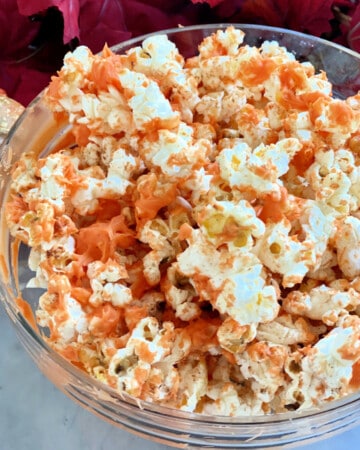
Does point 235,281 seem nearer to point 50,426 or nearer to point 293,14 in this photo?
point 50,426

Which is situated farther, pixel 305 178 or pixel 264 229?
pixel 305 178

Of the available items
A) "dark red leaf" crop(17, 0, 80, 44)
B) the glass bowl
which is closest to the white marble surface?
the glass bowl

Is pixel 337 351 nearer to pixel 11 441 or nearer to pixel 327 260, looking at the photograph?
pixel 327 260

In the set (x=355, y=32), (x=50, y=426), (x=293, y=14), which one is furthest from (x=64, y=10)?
(x=50, y=426)

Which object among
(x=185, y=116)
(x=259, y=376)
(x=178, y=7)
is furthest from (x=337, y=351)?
(x=178, y=7)

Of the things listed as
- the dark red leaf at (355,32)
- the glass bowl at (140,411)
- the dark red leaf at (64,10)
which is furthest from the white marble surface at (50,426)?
the dark red leaf at (355,32)

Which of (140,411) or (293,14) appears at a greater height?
(293,14)
